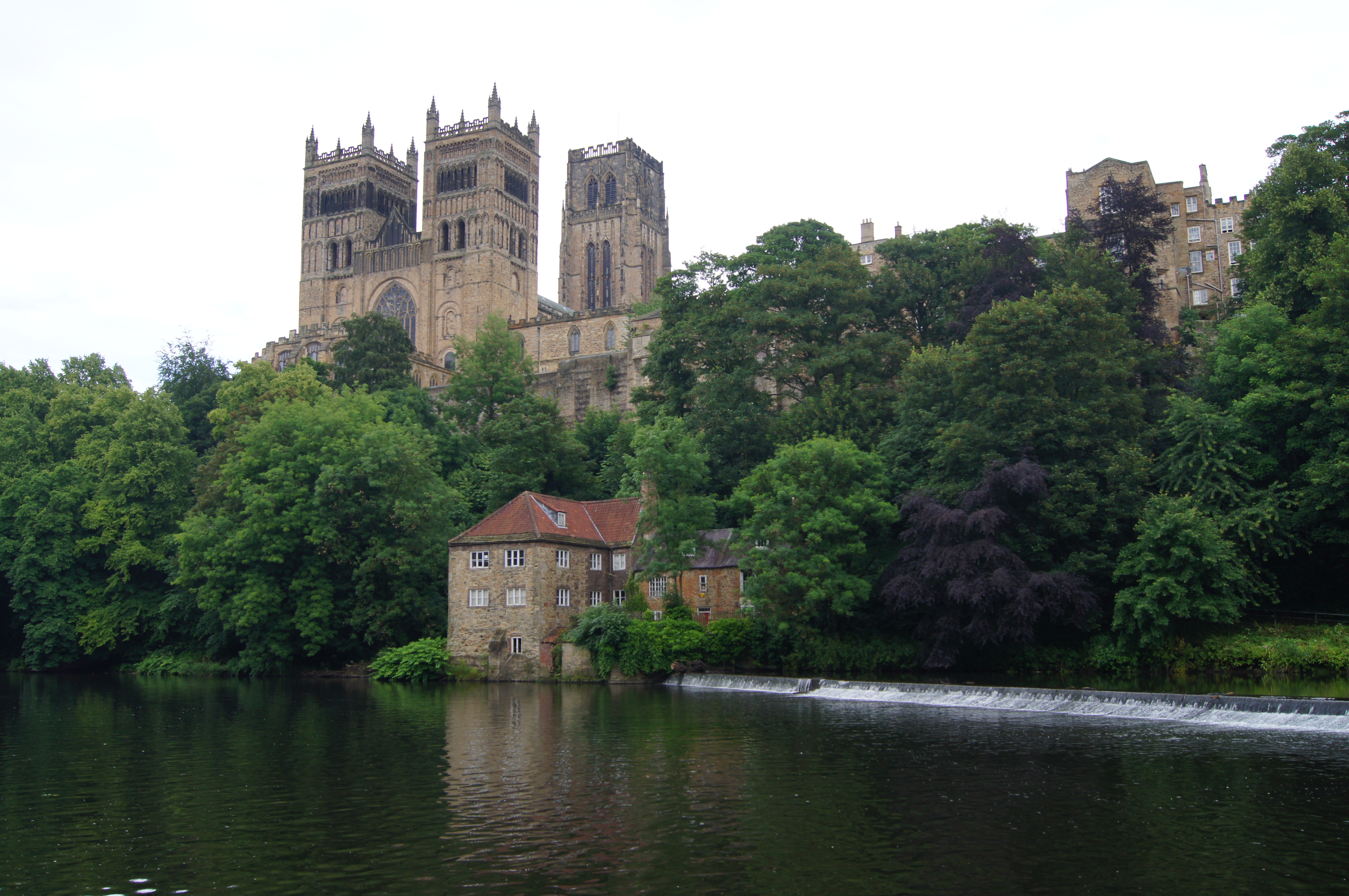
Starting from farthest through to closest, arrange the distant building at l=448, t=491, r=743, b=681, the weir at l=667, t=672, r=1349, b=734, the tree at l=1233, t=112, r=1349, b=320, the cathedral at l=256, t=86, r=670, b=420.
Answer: the cathedral at l=256, t=86, r=670, b=420, the distant building at l=448, t=491, r=743, b=681, the tree at l=1233, t=112, r=1349, b=320, the weir at l=667, t=672, r=1349, b=734

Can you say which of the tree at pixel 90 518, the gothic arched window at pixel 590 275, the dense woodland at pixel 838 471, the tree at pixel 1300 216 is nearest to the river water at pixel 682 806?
the dense woodland at pixel 838 471

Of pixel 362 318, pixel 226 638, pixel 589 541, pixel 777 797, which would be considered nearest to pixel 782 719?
pixel 777 797

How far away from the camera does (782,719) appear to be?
28.8 m

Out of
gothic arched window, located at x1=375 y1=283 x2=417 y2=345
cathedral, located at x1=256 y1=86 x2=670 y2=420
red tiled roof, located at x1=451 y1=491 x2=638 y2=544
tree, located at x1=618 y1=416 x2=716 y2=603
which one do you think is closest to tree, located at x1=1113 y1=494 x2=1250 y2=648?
tree, located at x1=618 y1=416 x2=716 y2=603

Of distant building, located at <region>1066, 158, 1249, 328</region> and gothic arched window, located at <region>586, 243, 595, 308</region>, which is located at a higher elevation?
gothic arched window, located at <region>586, 243, 595, 308</region>

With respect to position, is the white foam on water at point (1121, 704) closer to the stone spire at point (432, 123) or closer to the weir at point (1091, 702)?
the weir at point (1091, 702)

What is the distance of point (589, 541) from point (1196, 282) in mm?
51601

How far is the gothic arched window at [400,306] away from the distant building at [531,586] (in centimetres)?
6962

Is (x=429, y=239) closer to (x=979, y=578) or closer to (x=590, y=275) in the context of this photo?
(x=590, y=275)

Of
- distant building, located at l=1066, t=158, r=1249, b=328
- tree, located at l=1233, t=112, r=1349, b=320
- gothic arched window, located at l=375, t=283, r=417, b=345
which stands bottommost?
tree, located at l=1233, t=112, r=1349, b=320

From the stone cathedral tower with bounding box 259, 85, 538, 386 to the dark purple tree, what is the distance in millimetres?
75703

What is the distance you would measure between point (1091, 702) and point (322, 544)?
3411 centimetres

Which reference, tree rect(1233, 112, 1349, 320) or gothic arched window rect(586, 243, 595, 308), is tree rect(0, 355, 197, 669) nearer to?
tree rect(1233, 112, 1349, 320)

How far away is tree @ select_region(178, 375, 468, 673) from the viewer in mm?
49906
